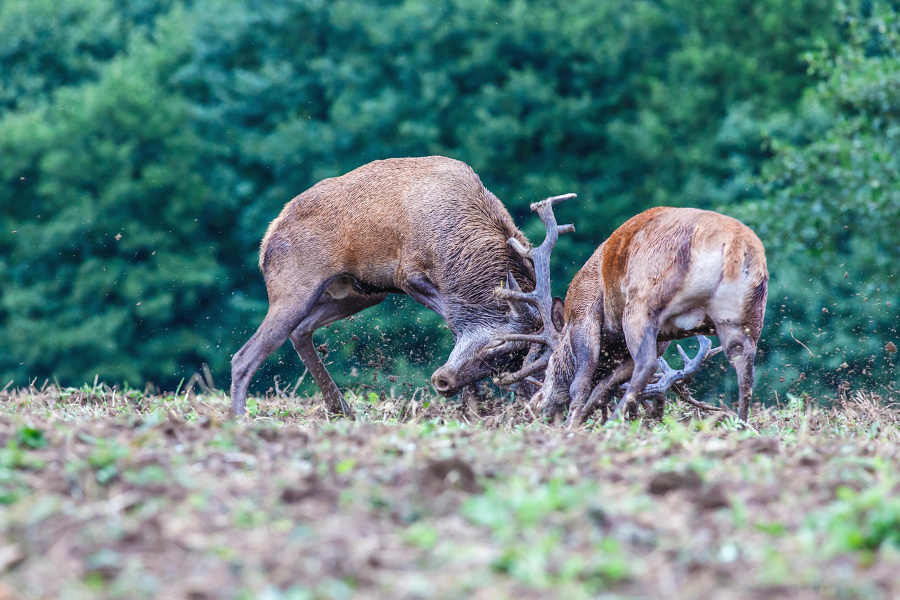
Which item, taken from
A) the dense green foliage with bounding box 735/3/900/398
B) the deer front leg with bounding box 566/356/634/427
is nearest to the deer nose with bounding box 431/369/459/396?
the deer front leg with bounding box 566/356/634/427

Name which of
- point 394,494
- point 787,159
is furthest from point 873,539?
point 787,159

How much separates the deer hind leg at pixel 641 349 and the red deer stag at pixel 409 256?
171 centimetres

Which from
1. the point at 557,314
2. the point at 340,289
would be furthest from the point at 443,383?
the point at 340,289

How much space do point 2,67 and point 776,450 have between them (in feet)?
80.0

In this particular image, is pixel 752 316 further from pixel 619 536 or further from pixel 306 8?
pixel 306 8

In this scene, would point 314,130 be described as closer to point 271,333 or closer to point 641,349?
point 271,333

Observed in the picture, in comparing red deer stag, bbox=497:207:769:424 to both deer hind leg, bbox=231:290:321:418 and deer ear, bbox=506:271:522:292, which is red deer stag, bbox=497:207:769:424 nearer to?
deer ear, bbox=506:271:522:292

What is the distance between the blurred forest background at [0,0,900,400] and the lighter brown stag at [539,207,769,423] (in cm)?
1145

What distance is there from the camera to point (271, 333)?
8961 mm

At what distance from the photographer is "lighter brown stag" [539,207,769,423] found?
654 centimetres

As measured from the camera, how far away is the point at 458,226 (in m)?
8.66

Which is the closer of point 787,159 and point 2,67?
point 787,159

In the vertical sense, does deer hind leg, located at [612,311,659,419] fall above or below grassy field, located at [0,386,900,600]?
below

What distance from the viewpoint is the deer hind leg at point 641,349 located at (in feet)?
22.5
